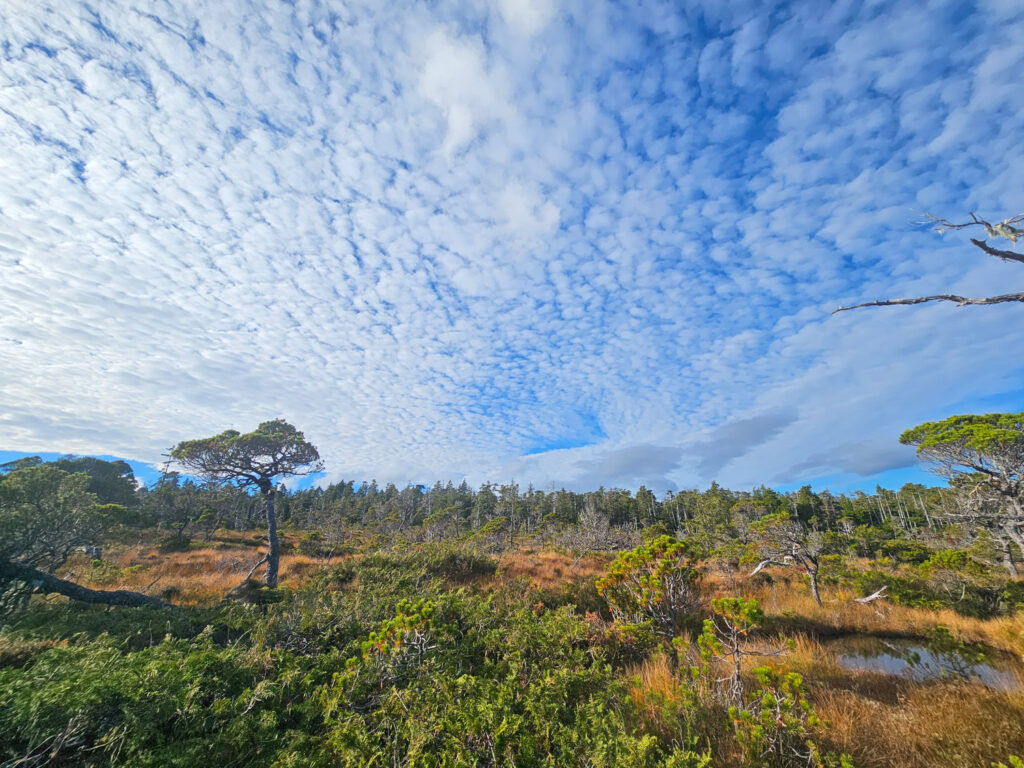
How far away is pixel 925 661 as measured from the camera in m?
8.26

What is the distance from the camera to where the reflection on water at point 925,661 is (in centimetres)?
707

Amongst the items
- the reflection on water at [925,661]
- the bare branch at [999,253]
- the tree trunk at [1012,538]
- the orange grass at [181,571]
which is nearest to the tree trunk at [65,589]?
the orange grass at [181,571]

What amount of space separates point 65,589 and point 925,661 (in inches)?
759

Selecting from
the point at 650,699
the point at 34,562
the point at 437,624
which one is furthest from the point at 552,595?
the point at 34,562

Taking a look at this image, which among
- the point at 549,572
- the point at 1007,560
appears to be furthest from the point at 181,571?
the point at 1007,560

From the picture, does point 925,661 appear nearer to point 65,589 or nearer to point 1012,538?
point 1012,538

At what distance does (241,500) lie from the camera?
162 feet

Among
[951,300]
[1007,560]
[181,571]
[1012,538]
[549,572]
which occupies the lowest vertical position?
[181,571]

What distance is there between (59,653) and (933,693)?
11.4 m

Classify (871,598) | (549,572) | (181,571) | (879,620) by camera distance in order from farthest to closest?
(181,571) → (549,572) → (871,598) → (879,620)

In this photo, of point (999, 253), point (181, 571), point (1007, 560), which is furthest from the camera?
point (181, 571)

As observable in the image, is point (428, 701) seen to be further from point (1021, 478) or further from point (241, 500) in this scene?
point (241, 500)

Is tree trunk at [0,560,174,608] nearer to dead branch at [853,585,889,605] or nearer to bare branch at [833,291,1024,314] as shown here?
bare branch at [833,291,1024,314]

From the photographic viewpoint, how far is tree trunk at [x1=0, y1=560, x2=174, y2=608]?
304 inches
